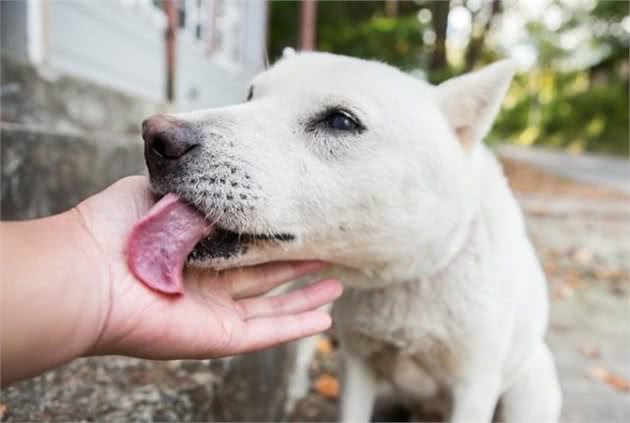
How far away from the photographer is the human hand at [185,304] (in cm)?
146

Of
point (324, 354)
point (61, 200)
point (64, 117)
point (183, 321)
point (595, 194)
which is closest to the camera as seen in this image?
point (183, 321)

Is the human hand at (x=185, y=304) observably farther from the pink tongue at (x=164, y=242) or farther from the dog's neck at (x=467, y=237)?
the dog's neck at (x=467, y=237)

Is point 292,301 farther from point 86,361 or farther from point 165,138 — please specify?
point 86,361

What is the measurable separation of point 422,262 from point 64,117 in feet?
8.04

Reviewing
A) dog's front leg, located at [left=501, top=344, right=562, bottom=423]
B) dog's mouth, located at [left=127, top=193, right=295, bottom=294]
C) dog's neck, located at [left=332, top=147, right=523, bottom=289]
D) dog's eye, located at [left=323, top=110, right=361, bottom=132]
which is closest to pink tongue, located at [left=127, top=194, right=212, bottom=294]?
dog's mouth, located at [left=127, top=193, right=295, bottom=294]

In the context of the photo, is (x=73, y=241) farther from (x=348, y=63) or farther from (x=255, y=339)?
(x=348, y=63)

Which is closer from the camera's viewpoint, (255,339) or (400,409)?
(255,339)

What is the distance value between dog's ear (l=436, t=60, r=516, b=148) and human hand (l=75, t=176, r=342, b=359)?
2.27 feet

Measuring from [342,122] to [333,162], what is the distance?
0.46 feet

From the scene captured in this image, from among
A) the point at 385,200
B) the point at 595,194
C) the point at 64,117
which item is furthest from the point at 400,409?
the point at 595,194

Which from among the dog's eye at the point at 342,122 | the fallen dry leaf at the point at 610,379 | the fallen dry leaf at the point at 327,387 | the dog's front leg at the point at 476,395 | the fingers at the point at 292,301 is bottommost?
the fallen dry leaf at the point at 327,387

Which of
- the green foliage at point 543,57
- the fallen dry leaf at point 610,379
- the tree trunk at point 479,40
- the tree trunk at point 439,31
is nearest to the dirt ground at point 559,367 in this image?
the fallen dry leaf at point 610,379

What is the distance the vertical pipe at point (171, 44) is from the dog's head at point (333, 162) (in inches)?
114

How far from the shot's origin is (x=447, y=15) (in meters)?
16.1
